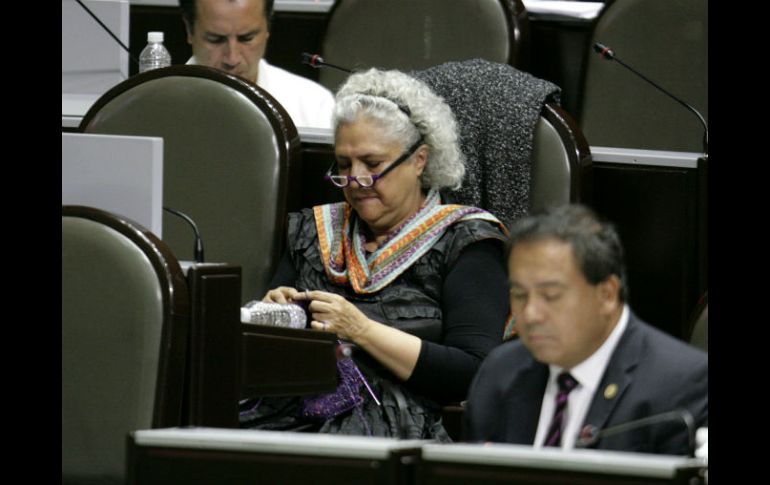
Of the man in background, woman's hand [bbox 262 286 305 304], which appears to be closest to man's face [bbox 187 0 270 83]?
the man in background

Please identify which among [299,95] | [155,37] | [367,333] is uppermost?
[155,37]

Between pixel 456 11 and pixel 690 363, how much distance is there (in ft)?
4.77

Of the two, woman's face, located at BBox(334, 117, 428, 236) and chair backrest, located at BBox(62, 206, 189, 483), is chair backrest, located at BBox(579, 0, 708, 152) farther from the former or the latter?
chair backrest, located at BBox(62, 206, 189, 483)

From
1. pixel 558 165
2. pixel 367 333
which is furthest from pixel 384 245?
pixel 558 165

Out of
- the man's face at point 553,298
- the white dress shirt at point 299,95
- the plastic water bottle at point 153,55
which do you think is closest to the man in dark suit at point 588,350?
the man's face at point 553,298

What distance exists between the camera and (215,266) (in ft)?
5.26

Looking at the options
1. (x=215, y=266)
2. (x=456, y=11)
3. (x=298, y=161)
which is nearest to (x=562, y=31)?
(x=456, y=11)

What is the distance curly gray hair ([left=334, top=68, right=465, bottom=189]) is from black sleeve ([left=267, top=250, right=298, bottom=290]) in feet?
0.66

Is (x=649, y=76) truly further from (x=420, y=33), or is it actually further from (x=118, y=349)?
(x=118, y=349)

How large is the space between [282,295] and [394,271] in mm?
157

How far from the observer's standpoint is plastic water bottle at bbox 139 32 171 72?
2.62 metres

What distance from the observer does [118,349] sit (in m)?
1.59
